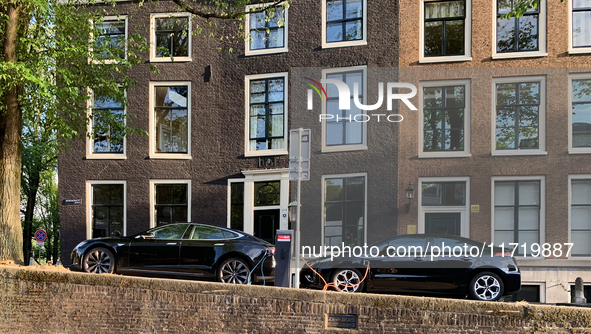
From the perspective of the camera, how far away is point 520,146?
545 inches

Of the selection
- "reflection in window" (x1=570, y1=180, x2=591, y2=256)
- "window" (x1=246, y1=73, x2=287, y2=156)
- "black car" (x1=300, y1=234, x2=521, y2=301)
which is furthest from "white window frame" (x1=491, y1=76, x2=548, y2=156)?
"window" (x1=246, y1=73, x2=287, y2=156)

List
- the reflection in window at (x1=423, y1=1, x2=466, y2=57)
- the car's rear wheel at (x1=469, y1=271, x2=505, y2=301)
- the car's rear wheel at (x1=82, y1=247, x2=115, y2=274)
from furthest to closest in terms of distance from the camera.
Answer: the reflection in window at (x1=423, y1=1, x2=466, y2=57)
the car's rear wheel at (x1=82, y1=247, x2=115, y2=274)
the car's rear wheel at (x1=469, y1=271, x2=505, y2=301)

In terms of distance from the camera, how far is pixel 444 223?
43.8 feet

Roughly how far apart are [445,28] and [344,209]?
5585 mm

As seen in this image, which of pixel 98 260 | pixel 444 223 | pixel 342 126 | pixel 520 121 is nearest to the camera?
pixel 444 223

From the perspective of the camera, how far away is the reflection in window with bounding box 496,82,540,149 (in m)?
13.8

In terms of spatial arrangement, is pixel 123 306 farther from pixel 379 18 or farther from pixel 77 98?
pixel 379 18

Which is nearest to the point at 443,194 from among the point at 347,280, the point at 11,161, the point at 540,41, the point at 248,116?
the point at 347,280

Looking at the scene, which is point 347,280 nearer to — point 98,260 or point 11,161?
point 98,260

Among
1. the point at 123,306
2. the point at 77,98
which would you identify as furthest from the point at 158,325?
the point at 77,98

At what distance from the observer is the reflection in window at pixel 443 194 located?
1377 centimetres

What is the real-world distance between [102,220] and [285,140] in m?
6.78

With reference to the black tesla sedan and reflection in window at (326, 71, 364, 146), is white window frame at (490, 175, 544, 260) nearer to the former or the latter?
reflection in window at (326, 71, 364, 146)

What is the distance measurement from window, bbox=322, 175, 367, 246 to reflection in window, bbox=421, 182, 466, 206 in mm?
1268
